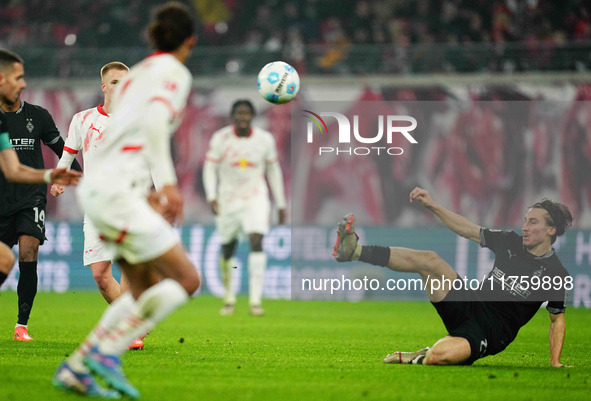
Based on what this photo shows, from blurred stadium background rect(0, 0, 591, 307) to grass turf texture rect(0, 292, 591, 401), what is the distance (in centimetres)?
472

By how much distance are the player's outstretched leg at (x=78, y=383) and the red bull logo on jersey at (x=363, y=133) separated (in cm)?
1388

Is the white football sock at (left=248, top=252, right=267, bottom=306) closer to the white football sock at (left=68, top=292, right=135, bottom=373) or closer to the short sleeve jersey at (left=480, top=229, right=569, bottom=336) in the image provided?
the short sleeve jersey at (left=480, top=229, right=569, bottom=336)

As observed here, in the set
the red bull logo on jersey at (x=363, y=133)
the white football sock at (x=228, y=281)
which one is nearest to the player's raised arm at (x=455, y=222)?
the white football sock at (x=228, y=281)

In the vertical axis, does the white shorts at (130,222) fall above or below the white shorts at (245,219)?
above

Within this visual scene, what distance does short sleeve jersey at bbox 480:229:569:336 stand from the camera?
766 cm

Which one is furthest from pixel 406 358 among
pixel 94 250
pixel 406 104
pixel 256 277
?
pixel 406 104

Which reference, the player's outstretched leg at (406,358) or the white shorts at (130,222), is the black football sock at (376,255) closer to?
the player's outstretched leg at (406,358)

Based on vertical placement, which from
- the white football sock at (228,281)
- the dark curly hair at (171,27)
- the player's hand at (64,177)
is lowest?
the white football sock at (228,281)

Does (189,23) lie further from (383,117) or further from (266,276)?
(383,117)

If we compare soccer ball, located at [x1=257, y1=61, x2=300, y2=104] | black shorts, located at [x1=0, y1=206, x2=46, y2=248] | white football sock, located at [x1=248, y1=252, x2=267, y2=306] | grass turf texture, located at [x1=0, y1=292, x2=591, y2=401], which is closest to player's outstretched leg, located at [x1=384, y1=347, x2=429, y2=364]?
grass turf texture, located at [x1=0, y1=292, x2=591, y2=401]

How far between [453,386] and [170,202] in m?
2.54

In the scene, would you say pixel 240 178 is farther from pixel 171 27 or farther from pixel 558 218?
pixel 171 27

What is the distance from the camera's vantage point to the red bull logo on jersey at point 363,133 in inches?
758

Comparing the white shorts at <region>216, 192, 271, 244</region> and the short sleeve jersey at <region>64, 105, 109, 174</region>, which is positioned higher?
the short sleeve jersey at <region>64, 105, 109, 174</region>
